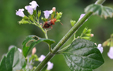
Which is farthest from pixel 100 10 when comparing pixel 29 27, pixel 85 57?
pixel 29 27

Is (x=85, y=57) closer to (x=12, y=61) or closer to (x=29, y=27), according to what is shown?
(x=12, y=61)

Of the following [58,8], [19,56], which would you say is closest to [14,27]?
[58,8]

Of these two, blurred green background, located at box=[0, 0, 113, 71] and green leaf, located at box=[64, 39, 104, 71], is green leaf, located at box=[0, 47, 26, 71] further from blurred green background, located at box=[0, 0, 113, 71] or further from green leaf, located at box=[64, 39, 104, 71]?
blurred green background, located at box=[0, 0, 113, 71]

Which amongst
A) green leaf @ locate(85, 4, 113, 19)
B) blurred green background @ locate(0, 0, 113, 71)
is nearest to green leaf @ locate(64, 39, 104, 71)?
green leaf @ locate(85, 4, 113, 19)

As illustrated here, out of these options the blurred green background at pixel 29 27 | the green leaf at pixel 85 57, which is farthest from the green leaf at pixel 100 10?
Result: the blurred green background at pixel 29 27

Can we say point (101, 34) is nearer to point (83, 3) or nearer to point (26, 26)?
point (83, 3)

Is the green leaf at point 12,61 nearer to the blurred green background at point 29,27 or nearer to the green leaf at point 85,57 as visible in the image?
the green leaf at point 85,57
